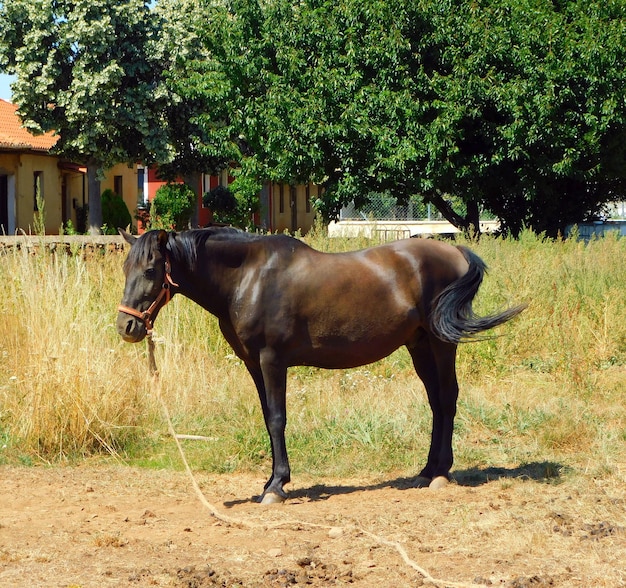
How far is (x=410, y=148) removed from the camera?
21891 mm

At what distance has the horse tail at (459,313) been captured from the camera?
6.80m

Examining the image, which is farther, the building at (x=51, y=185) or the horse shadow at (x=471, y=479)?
the building at (x=51, y=185)

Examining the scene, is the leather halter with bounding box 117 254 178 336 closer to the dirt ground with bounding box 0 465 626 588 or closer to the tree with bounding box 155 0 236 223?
the dirt ground with bounding box 0 465 626 588

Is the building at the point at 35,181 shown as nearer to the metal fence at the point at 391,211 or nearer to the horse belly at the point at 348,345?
the metal fence at the point at 391,211

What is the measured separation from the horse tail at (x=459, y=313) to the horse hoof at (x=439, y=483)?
98cm

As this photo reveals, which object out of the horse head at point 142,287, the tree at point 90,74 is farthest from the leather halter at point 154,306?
the tree at point 90,74

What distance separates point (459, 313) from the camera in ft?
22.4

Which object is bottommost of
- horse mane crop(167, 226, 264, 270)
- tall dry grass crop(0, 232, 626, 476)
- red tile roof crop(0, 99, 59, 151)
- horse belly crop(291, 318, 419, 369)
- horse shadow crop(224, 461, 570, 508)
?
horse shadow crop(224, 461, 570, 508)

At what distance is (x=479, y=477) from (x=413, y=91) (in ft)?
54.2

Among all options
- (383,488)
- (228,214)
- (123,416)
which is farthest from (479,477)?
(228,214)

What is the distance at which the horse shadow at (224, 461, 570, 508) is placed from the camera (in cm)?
Answer: 693

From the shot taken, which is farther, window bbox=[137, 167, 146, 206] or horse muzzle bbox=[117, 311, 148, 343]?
window bbox=[137, 167, 146, 206]

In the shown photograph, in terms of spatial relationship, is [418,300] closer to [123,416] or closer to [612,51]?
[123,416]

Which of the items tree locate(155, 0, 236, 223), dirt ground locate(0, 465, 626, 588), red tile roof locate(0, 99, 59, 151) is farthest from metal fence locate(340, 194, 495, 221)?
dirt ground locate(0, 465, 626, 588)
